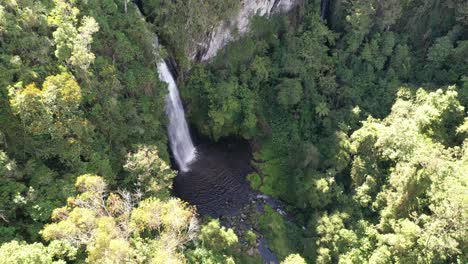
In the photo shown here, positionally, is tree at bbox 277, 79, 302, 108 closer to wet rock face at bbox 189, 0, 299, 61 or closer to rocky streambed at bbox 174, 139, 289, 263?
rocky streambed at bbox 174, 139, 289, 263

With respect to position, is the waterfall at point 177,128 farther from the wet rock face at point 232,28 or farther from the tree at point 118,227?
the tree at point 118,227

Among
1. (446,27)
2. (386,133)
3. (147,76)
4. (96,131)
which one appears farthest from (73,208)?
(446,27)

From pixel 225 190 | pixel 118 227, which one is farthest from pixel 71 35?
pixel 225 190

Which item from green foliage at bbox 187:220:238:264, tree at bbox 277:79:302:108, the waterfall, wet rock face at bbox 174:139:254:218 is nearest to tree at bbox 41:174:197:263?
green foliage at bbox 187:220:238:264

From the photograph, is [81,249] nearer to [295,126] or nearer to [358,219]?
[358,219]

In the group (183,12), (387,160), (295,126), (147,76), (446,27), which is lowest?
(387,160)

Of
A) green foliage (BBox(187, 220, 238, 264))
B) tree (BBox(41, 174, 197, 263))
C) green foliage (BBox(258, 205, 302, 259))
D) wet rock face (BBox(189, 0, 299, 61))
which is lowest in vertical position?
green foliage (BBox(258, 205, 302, 259))

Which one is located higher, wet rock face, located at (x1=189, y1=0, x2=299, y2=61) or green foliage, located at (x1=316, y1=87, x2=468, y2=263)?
wet rock face, located at (x1=189, y1=0, x2=299, y2=61)
